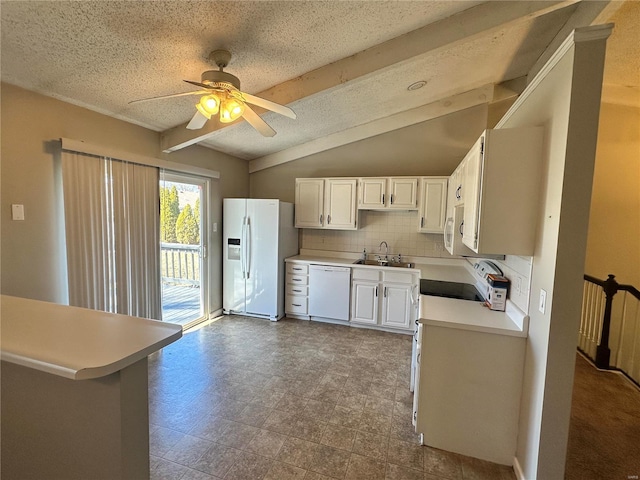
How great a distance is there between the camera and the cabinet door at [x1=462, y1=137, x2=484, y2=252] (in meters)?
1.79

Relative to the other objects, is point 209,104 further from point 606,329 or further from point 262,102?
point 606,329

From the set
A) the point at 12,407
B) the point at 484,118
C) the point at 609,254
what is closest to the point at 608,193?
the point at 609,254

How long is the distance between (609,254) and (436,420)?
3.75 metres

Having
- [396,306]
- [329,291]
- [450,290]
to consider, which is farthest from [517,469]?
[329,291]

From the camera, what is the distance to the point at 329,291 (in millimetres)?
4125

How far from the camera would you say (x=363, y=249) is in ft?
14.8

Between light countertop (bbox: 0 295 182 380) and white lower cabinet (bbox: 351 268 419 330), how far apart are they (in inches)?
120

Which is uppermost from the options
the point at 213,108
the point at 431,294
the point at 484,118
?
the point at 484,118

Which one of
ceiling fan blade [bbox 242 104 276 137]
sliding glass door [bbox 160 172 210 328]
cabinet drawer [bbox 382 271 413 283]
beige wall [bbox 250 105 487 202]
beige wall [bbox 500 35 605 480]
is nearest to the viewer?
beige wall [bbox 500 35 605 480]

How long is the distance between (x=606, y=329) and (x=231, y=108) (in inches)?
171

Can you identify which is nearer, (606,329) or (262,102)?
(262,102)

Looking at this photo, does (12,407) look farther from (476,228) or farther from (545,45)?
(545,45)

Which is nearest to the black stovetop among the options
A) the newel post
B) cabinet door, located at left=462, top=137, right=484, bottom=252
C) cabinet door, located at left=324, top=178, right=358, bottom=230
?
cabinet door, located at left=462, top=137, right=484, bottom=252

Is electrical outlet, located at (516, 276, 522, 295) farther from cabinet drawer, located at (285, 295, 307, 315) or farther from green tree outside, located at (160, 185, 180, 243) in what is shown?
green tree outside, located at (160, 185, 180, 243)
